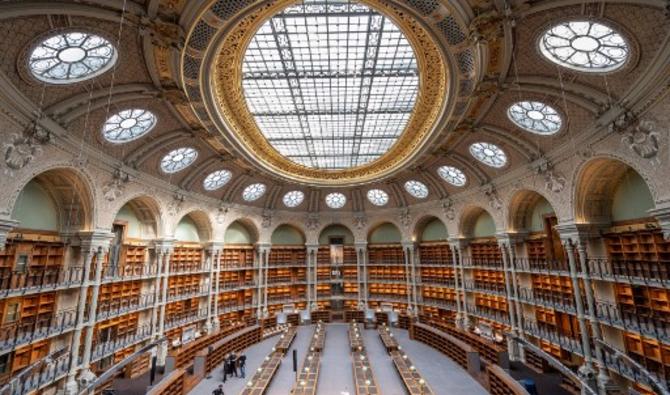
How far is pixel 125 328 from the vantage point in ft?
53.1

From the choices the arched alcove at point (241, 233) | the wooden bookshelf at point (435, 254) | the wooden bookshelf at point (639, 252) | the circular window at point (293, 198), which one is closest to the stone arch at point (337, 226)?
the circular window at point (293, 198)

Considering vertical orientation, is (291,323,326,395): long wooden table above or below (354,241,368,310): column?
below

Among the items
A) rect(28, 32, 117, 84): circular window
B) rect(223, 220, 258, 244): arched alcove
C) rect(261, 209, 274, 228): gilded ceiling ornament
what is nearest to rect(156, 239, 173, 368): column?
rect(223, 220, 258, 244): arched alcove

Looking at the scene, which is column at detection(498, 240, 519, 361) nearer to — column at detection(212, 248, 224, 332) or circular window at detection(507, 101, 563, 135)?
circular window at detection(507, 101, 563, 135)

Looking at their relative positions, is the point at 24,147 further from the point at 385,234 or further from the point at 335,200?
the point at 385,234

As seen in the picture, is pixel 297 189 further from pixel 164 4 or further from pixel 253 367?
pixel 164 4

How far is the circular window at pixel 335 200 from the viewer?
26725mm

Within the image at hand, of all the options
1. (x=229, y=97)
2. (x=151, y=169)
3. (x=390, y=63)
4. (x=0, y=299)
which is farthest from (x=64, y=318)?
(x=390, y=63)

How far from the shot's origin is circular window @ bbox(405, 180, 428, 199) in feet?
75.9

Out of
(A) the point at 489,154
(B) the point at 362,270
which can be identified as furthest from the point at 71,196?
(B) the point at 362,270

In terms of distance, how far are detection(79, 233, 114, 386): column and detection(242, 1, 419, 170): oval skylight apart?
335 inches

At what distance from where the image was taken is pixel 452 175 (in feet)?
66.4

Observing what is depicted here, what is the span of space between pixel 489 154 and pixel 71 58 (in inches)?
669

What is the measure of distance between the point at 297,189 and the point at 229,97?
12925 mm
